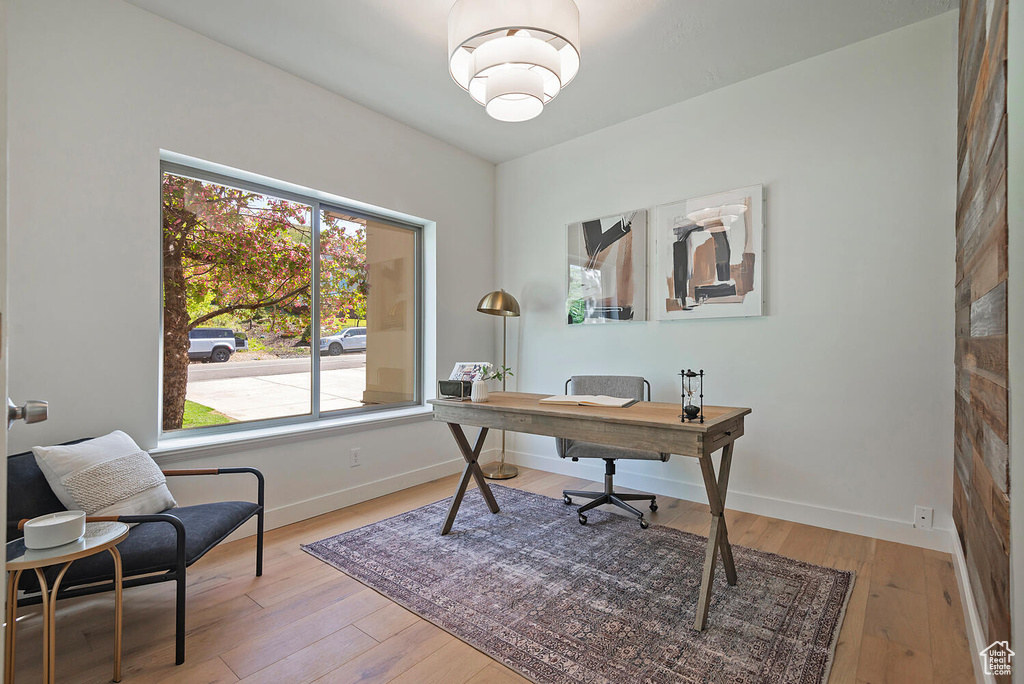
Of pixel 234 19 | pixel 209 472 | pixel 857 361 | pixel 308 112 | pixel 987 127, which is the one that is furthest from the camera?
pixel 308 112

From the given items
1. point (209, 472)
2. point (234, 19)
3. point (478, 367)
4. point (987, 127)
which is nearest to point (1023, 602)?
point (987, 127)

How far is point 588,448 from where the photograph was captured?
119 inches

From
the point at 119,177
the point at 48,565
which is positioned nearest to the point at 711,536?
the point at 48,565

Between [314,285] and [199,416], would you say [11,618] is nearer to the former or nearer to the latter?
[199,416]

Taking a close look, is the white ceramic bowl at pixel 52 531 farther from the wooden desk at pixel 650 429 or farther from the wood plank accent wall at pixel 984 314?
the wood plank accent wall at pixel 984 314

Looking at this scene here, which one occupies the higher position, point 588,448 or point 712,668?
point 588,448

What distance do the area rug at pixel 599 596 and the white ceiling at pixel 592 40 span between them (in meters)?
2.83

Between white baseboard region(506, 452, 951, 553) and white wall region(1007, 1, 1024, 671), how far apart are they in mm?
1869

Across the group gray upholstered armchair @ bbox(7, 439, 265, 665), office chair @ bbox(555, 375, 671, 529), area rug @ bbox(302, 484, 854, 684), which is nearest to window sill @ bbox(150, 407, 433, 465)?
gray upholstered armchair @ bbox(7, 439, 265, 665)

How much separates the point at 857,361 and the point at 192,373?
386cm

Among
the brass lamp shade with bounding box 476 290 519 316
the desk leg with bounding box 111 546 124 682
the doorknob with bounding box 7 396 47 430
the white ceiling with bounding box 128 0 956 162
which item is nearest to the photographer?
the doorknob with bounding box 7 396 47 430

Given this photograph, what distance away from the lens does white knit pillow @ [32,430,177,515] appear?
1.89 meters

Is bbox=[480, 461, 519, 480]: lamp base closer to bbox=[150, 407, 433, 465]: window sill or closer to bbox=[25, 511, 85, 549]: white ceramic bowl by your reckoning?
bbox=[150, 407, 433, 465]: window sill

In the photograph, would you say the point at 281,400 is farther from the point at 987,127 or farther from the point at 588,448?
the point at 987,127
